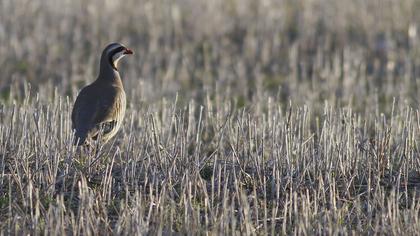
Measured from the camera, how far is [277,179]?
25.9ft

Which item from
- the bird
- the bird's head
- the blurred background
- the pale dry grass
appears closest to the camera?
the pale dry grass

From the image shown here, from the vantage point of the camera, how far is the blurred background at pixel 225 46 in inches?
588

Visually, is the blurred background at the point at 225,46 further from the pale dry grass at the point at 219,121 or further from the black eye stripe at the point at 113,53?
the black eye stripe at the point at 113,53

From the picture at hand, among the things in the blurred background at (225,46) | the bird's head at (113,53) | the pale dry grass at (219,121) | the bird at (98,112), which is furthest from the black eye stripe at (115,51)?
the blurred background at (225,46)

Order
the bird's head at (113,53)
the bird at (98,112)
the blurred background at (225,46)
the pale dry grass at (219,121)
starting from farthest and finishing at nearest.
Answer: the blurred background at (225,46) < the bird's head at (113,53) < the bird at (98,112) < the pale dry grass at (219,121)

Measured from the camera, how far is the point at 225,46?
57.3 ft

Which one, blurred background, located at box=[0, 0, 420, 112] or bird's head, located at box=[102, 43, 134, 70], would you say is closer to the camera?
bird's head, located at box=[102, 43, 134, 70]

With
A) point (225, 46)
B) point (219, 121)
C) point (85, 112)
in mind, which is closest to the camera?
point (85, 112)

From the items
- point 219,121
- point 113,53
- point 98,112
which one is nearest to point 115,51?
point 113,53

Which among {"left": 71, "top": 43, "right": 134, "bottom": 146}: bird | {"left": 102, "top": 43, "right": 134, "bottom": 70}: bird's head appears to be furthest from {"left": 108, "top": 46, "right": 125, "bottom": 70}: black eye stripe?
{"left": 71, "top": 43, "right": 134, "bottom": 146}: bird

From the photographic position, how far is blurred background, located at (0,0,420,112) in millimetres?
14938

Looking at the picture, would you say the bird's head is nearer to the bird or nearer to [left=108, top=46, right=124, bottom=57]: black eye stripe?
[left=108, top=46, right=124, bottom=57]: black eye stripe

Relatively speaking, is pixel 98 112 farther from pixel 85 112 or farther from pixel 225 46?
pixel 225 46

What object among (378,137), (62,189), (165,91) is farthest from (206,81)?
(62,189)
